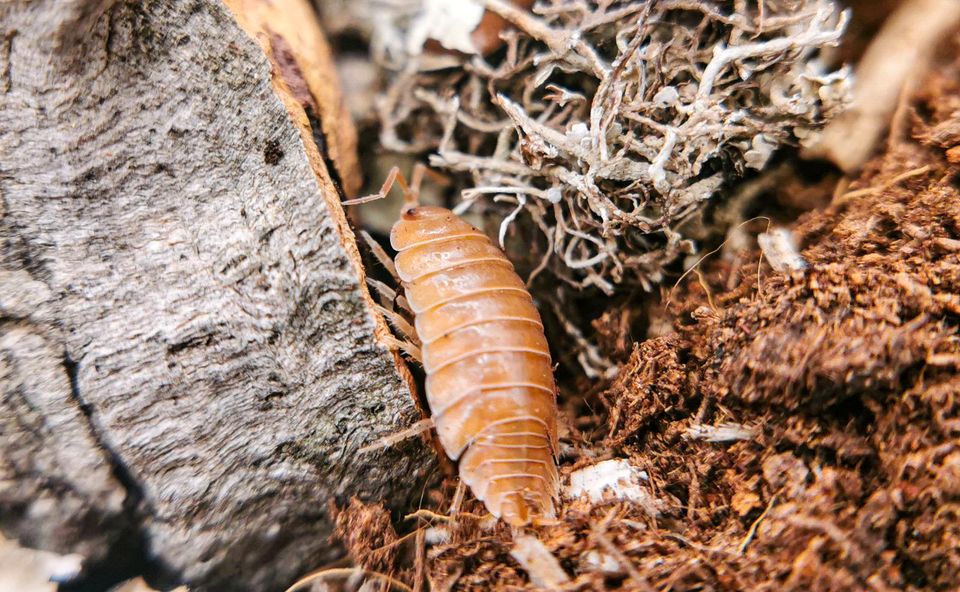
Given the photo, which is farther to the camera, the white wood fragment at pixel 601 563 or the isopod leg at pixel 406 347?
the isopod leg at pixel 406 347

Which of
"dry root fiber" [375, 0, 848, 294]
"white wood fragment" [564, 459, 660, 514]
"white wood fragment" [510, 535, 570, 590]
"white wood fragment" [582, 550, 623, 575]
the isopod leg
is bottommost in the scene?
"white wood fragment" [564, 459, 660, 514]

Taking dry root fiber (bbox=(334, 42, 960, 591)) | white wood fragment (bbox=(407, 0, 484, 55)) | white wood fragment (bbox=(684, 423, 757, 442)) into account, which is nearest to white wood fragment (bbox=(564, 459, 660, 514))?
dry root fiber (bbox=(334, 42, 960, 591))

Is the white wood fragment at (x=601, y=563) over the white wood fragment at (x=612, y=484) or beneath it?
over

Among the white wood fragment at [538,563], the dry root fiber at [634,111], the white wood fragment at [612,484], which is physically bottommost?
the white wood fragment at [612,484]

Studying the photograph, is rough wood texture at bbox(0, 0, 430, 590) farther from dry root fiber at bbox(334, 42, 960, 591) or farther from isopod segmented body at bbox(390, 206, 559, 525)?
dry root fiber at bbox(334, 42, 960, 591)

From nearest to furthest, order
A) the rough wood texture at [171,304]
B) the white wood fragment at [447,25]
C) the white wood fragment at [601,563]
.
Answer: the white wood fragment at [601,563], the rough wood texture at [171,304], the white wood fragment at [447,25]

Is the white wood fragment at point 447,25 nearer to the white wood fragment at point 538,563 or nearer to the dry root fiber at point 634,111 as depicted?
the dry root fiber at point 634,111

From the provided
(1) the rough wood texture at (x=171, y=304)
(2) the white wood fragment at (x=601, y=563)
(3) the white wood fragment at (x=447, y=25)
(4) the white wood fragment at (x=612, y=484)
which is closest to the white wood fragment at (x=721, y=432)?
(4) the white wood fragment at (x=612, y=484)
